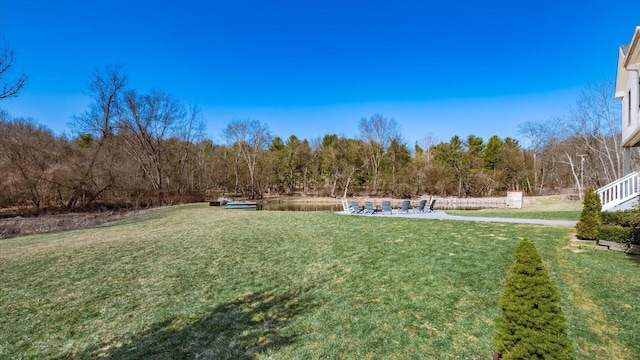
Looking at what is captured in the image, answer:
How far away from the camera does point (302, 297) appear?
17.0ft

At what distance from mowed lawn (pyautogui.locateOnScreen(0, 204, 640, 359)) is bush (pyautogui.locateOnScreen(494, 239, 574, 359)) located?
123 centimetres

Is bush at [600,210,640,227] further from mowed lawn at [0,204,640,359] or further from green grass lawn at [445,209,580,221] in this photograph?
green grass lawn at [445,209,580,221]

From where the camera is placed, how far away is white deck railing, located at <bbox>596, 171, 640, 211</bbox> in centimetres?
982

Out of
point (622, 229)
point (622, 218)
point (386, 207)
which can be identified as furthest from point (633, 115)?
point (386, 207)

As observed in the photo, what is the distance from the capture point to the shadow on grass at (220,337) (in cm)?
380

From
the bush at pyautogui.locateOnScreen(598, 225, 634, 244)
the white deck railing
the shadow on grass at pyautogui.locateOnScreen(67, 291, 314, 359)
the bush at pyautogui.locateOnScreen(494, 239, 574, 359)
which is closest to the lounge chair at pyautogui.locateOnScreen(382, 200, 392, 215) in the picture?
the white deck railing

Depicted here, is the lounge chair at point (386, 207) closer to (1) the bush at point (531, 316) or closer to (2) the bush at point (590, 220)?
(2) the bush at point (590, 220)

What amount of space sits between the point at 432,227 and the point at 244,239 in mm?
5802

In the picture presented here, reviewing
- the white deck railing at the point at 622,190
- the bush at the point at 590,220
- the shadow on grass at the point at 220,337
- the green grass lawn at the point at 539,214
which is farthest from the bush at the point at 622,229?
the shadow on grass at the point at 220,337

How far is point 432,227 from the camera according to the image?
9359 millimetres

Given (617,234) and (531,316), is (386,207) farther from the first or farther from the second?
(531,316)

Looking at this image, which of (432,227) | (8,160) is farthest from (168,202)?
(432,227)

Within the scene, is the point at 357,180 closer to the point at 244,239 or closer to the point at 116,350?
the point at 244,239

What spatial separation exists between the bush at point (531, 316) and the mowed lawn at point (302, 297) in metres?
1.23
